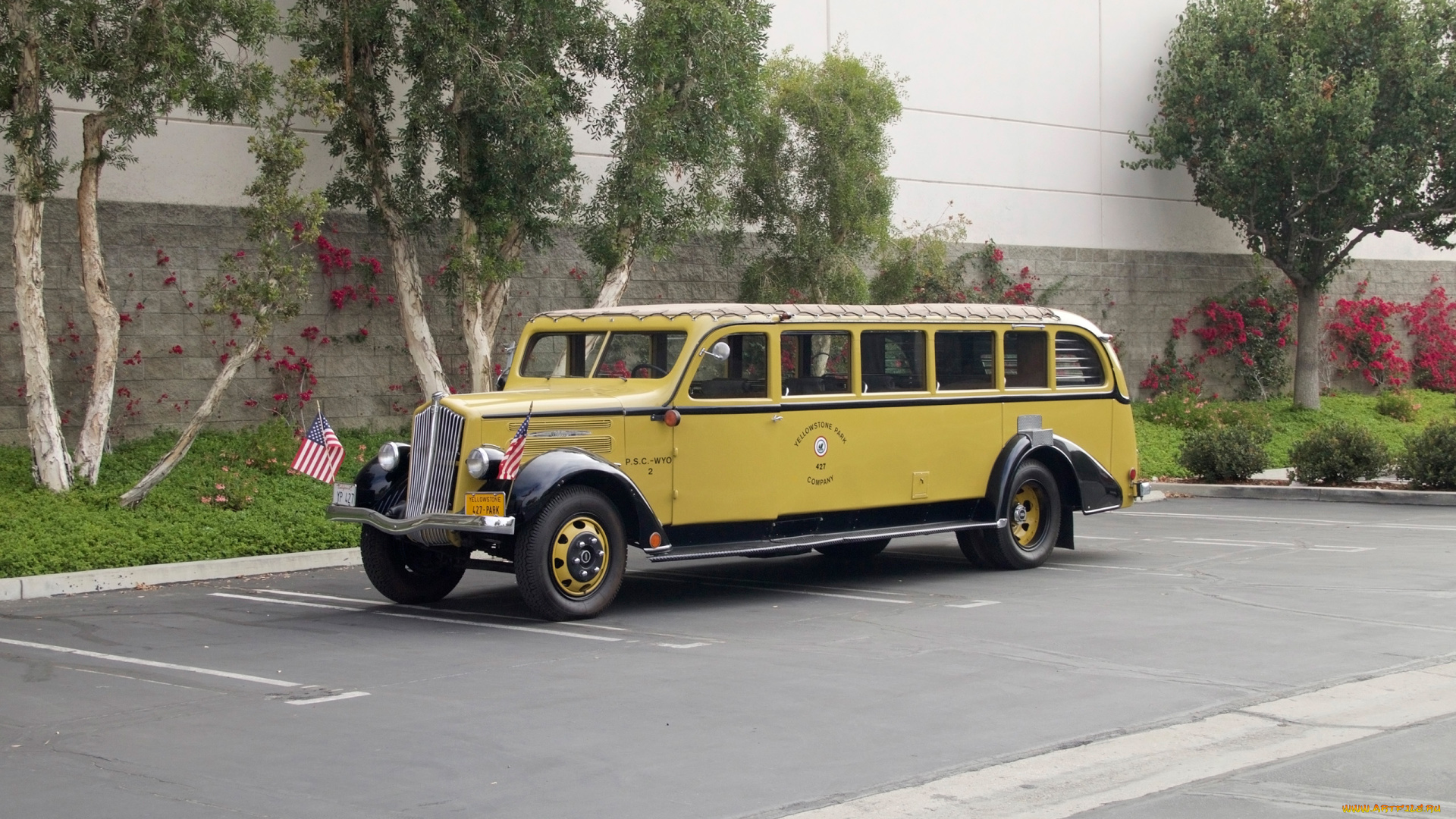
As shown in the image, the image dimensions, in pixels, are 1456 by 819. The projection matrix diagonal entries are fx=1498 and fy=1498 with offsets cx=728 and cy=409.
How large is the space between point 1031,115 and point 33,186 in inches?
682

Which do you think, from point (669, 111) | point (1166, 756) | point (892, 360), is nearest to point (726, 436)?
point (892, 360)

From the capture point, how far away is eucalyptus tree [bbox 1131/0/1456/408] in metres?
24.8

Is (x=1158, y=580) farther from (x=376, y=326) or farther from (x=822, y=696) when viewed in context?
(x=376, y=326)

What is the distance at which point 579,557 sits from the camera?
10516 millimetres

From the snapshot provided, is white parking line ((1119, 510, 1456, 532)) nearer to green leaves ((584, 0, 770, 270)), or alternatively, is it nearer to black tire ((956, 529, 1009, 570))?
black tire ((956, 529, 1009, 570))

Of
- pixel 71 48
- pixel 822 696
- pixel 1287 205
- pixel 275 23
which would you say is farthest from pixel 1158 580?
pixel 1287 205

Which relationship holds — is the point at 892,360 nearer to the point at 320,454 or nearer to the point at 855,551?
the point at 855,551

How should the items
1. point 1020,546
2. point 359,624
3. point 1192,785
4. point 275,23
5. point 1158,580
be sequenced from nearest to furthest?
point 1192,785 < point 359,624 < point 1158,580 < point 1020,546 < point 275,23

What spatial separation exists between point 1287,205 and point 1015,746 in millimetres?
21833

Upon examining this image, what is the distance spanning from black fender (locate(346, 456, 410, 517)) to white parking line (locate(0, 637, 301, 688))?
83.6 inches

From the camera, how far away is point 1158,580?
40.7 ft

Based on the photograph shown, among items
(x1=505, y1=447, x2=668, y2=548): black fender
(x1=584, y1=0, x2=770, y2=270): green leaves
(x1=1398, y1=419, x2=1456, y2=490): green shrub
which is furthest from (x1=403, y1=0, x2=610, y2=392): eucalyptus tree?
(x1=1398, y1=419, x2=1456, y2=490): green shrub

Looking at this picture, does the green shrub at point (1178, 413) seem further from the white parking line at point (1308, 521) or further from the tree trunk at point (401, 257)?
the tree trunk at point (401, 257)

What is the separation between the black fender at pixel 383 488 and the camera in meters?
11.0
